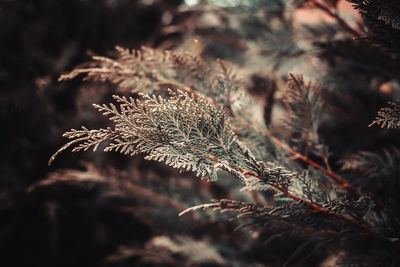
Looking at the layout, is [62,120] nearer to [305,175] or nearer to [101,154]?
[101,154]

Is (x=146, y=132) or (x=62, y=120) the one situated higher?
(x=62, y=120)

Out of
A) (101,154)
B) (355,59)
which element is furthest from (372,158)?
(101,154)

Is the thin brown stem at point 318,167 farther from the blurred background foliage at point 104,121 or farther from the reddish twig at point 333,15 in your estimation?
the reddish twig at point 333,15

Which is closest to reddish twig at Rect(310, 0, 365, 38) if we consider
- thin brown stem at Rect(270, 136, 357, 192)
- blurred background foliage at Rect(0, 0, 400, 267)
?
blurred background foliage at Rect(0, 0, 400, 267)

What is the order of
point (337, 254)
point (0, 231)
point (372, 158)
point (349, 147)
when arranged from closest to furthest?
point (337, 254)
point (372, 158)
point (349, 147)
point (0, 231)

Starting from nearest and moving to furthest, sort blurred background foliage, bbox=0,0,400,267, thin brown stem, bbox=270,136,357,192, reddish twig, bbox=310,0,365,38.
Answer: thin brown stem, bbox=270,136,357,192 → reddish twig, bbox=310,0,365,38 → blurred background foliage, bbox=0,0,400,267

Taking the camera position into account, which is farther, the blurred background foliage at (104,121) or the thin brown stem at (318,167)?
the blurred background foliage at (104,121)

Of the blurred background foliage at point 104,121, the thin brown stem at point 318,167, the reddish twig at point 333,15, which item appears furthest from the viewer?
the blurred background foliage at point 104,121

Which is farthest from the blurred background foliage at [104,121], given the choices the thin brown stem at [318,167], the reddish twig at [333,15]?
the thin brown stem at [318,167]

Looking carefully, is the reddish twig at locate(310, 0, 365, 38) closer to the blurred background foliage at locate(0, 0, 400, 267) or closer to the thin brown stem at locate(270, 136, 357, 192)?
the blurred background foliage at locate(0, 0, 400, 267)

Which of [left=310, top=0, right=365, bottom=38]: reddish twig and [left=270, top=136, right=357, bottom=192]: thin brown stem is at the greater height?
[left=310, top=0, right=365, bottom=38]: reddish twig

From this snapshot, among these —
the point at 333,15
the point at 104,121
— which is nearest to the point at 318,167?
the point at 333,15
